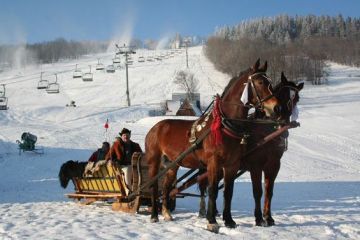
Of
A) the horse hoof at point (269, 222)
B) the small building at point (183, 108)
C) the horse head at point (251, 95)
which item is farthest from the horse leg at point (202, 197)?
the small building at point (183, 108)

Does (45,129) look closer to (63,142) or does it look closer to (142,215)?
(63,142)

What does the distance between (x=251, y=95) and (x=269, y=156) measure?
1.56 meters

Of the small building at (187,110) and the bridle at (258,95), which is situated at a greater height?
the bridle at (258,95)

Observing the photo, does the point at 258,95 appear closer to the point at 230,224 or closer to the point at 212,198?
the point at 212,198

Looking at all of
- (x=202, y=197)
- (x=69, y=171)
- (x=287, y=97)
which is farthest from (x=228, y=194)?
(x=69, y=171)

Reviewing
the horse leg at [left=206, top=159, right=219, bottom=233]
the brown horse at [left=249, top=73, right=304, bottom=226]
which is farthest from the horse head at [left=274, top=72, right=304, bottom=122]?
the horse leg at [left=206, top=159, right=219, bottom=233]

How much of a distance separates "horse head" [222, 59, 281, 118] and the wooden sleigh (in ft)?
9.82

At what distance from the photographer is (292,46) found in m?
130

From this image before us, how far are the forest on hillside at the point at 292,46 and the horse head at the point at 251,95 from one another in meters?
59.5

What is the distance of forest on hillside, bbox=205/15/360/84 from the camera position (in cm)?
9656

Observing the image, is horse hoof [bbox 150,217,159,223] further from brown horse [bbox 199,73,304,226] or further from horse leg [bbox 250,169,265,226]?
horse leg [bbox 250,169,265,226]

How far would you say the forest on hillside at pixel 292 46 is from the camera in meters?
96.6

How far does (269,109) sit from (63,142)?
26.0m

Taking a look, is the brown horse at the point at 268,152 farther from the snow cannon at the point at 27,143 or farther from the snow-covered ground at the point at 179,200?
the snow cannon at the point at 27,143
